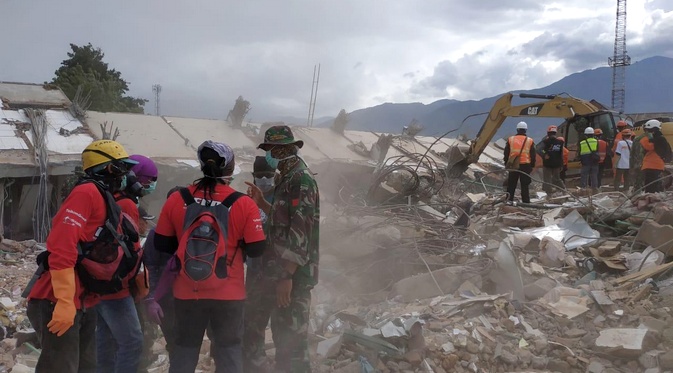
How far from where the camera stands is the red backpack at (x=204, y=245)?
7.89 ft

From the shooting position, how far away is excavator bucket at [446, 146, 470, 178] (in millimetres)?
10789

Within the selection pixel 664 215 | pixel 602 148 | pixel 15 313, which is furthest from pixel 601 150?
pixel 15 313

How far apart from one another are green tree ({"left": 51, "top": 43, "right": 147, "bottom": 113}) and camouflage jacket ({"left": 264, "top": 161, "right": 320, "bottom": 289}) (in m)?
15.2

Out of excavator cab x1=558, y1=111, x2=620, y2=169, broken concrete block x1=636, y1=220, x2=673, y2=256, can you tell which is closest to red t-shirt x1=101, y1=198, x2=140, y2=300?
broken concrete block x1=636, y1=220, x2=673, y2=256

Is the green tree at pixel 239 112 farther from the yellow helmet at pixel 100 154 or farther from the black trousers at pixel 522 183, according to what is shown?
the yellow helmet at pixel 100 154

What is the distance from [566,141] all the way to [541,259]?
732cm

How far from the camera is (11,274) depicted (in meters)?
5.71

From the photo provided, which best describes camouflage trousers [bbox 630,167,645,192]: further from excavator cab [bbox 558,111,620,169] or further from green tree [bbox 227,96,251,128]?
green tree [bbox 227,96,251,128]

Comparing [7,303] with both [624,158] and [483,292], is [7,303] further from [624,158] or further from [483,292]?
[624,158]

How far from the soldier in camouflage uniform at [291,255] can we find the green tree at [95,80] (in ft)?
49.9

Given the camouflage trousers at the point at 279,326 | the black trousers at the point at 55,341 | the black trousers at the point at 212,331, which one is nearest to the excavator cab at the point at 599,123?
the camouflage trousers at the point at 279,326

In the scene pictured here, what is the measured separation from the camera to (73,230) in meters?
2.34

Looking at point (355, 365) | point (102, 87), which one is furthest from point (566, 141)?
point (102, 87)

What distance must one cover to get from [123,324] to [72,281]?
0.46 meters
